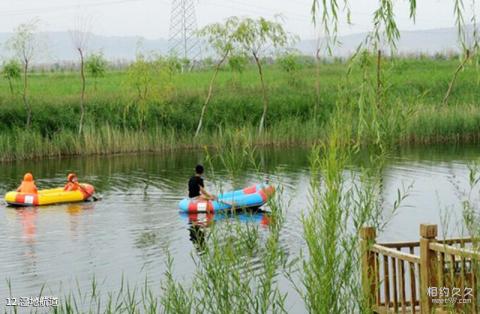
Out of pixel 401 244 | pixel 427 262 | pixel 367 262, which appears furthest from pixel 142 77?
pixel 427 262

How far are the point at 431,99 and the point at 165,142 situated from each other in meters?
11.1

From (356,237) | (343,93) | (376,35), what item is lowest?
(356,237)

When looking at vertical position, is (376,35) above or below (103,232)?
above

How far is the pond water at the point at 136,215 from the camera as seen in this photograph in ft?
43.1

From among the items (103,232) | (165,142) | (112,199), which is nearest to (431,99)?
(165,142)

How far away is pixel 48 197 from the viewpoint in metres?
20.0

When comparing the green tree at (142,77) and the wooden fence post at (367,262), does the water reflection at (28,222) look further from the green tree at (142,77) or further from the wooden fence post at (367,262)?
the green tree at (142,77)

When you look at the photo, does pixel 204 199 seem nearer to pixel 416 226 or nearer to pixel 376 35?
pixel 416 226

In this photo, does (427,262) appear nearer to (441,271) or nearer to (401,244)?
→ (441,271)

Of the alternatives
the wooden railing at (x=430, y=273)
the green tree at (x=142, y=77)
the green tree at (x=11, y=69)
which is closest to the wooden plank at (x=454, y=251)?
the wooden railing at (x=430, y=273)

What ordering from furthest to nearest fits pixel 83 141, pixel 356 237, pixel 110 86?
pixel 110 86 < pixel 83 141 < pixel 356 237

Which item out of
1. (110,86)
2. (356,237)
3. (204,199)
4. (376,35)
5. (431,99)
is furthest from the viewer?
(110,86)

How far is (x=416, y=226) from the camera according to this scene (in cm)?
1619

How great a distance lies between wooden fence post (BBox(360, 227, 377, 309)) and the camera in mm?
6156
